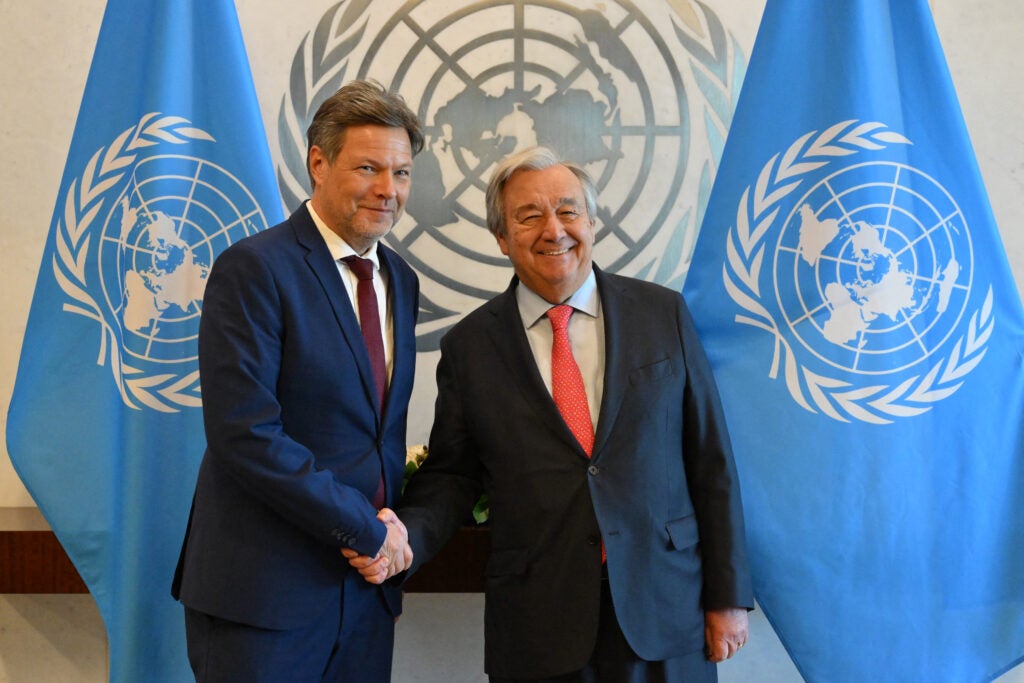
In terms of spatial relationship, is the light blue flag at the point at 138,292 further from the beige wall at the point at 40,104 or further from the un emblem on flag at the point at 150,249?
the beige wall at the point at 40,104

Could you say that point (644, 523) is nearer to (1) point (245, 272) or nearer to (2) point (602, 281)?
(2) point (602, 281)

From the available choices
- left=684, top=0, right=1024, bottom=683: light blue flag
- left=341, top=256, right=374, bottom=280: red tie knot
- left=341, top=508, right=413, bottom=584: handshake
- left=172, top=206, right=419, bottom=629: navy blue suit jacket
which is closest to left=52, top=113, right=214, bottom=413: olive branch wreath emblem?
left=172, top=206, right=419, bottom=629: navy blue suit jacket

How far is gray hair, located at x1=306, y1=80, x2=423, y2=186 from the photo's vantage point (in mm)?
1884

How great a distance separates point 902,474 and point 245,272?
5.20 feet

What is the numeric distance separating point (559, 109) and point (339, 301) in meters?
1.29

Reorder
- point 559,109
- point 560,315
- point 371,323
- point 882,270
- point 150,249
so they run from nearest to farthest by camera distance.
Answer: point 371,323 → point 560,315 → point 882,270 → point 150,249 → point 559,109

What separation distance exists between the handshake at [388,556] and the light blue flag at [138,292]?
820 mm

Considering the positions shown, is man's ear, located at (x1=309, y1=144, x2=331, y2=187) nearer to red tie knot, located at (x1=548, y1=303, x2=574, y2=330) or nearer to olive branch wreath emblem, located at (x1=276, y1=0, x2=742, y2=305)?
red tie knot, located at (x1=548, y1=303, x2=574, y2=330)

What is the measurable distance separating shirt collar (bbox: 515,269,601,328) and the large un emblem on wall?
0.79 metres

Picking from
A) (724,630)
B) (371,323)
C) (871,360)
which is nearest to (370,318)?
(371,323)

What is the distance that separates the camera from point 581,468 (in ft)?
6.26

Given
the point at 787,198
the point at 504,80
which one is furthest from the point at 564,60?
the point at 787,198

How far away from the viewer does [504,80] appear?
286 centimetres

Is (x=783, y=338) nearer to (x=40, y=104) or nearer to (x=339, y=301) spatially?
(x=339, y=301)
